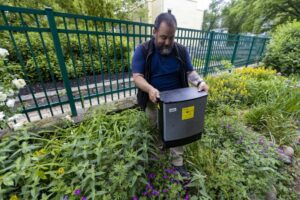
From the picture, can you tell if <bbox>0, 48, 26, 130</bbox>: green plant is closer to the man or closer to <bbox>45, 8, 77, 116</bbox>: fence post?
<bbox>45, 8, 77, 116</bbox>: fence post

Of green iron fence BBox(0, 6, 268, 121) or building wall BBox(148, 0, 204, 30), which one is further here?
building wall BBox(148, 0, 204, 30)

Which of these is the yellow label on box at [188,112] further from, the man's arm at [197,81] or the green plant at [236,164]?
the green plant at [236,164]

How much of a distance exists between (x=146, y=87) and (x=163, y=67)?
1.14ft

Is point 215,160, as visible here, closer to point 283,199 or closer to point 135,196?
point 283,199

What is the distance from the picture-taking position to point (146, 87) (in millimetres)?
1419

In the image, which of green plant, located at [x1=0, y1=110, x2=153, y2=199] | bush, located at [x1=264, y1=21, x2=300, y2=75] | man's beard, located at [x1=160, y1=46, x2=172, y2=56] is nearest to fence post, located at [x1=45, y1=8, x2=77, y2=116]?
green plant, located at [x1=0, y1=110, x2=153, y2=199]

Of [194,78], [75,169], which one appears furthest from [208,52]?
[75,169]

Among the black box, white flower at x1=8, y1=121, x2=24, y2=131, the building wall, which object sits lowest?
white flower at x1=8, y1=121, x2=24, y2=131

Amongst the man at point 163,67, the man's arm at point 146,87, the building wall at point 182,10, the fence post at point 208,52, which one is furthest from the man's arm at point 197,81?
the building wall at point 182,10

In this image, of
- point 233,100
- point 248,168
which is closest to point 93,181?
point 248,168

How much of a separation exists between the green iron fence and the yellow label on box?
4.79 ft

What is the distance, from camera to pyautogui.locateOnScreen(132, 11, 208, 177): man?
1421 mm

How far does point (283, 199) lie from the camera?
154cm

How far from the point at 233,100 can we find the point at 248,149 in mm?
1343
